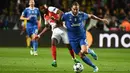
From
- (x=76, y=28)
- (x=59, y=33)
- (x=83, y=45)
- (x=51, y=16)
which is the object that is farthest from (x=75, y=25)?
(x=51, y=16)

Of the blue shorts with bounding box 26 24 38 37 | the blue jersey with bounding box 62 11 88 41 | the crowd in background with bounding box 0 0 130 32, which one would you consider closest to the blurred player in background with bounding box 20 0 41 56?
the blue shorts with bounding box 26 24 38 37

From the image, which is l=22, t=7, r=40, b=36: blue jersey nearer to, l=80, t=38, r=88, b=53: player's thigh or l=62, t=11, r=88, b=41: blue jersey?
l=62, t=11, r=88, b=41: blue jersey

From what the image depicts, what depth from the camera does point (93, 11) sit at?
3047 cm

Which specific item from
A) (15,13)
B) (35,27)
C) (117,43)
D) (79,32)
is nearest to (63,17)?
(79,32)

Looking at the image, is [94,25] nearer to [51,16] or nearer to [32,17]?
[32,17]

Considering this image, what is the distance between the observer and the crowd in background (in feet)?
97.8

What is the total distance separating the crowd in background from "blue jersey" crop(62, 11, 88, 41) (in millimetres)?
14746

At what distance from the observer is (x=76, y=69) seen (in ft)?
44.4

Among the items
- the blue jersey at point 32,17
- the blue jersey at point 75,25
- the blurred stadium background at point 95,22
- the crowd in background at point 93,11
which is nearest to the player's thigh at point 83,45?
the blue jersey at point 75,25

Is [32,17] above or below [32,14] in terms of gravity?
below

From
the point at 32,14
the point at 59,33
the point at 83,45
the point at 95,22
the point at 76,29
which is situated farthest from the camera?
the point at 95,22

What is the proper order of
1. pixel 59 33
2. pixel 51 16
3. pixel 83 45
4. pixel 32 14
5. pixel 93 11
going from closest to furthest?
pixel 83 45, pixel 59 33, pixel 51 16, pixel 32 14, pixel 93 11

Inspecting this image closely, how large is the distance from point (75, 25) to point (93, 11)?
16.3 metres

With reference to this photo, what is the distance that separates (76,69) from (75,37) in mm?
1170
